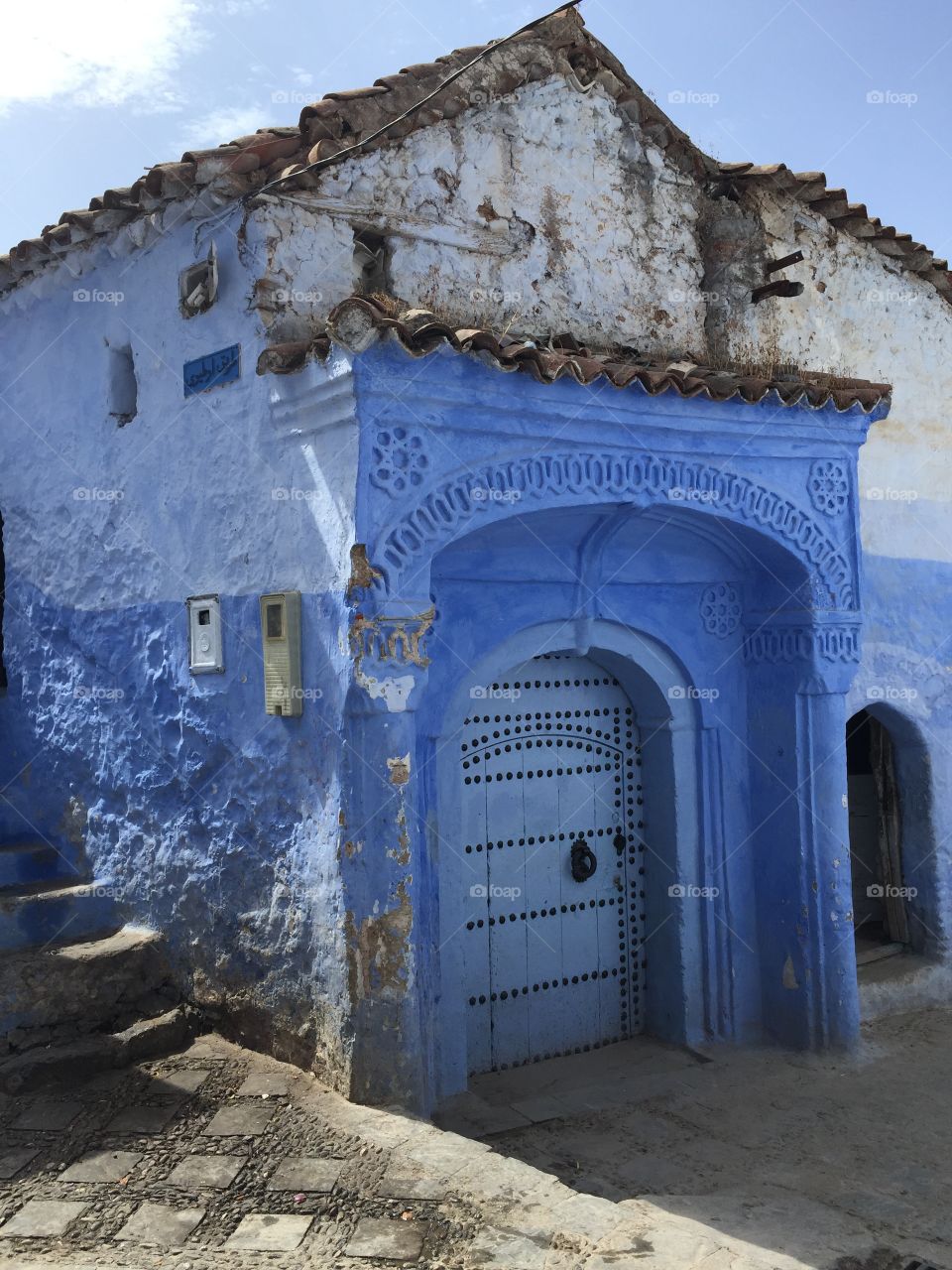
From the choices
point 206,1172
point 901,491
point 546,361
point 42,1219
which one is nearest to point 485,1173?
point 206,1172

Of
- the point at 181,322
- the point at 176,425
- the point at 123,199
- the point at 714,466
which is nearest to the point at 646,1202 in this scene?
the point at 714,466

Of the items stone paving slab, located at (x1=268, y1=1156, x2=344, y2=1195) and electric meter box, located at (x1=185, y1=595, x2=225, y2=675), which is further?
electric meter box, located at (x1=185, y1=595, x2=225, y2=675)

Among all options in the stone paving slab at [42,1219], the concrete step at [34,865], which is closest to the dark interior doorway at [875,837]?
the concrete step at [34,865]

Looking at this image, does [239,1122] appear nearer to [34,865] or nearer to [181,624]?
[181,624]

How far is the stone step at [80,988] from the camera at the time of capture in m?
5.70

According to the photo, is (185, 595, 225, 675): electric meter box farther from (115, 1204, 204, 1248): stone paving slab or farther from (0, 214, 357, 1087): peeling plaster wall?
(115, 1204, 204, 1248): stone paving slab

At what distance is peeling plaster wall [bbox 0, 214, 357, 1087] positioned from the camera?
536 centimetres

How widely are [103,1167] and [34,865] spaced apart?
2.80 meters

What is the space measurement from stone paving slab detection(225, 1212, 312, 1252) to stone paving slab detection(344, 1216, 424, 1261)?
0.71 ft

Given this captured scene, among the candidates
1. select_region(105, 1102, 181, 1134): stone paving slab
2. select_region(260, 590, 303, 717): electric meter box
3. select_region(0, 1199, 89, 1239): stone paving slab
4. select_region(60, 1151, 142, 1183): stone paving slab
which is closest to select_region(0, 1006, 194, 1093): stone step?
select_region(105, 1102, 181, 1134): stone paving slab

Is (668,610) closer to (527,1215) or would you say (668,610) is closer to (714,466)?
(714,466)

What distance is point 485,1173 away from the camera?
14.4ft

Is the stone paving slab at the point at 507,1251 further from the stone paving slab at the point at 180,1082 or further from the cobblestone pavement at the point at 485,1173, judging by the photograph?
the stone paving slab at the point at 180,1082

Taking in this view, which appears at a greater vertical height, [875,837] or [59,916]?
[875,837]
